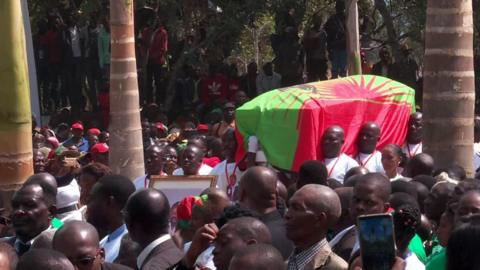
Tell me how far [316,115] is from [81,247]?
15.9 feet

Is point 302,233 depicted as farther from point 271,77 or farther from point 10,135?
point 271,77

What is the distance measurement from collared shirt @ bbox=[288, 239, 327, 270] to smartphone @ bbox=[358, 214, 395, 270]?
1.55 meters

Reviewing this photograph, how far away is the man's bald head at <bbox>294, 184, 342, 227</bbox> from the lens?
5613 millimetres

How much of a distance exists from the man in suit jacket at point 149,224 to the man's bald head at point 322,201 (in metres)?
0.85

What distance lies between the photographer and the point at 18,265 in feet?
16.2

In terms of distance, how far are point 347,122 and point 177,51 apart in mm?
9504

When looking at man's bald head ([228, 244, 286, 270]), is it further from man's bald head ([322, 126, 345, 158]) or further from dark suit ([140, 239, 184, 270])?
man's bald head ([322, 126, 345, 158])

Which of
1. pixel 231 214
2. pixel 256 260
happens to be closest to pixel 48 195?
pixel 231 214

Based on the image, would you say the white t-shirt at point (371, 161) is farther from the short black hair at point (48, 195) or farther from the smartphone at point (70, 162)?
the short black hair at point (48, 195)

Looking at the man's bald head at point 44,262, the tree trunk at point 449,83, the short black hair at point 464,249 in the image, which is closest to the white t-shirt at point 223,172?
the tree trunk at point 449,83

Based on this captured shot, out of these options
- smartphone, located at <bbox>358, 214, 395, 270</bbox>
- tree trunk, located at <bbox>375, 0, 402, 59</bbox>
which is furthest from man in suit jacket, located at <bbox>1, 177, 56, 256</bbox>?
tree trunk, located at <bbox>375, 0, 402, 59</bbox>

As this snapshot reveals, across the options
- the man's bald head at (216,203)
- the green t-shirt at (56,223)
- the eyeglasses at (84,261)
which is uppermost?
the man's bald head at (216,203)

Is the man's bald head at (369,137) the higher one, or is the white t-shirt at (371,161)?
the man's bald head at (369,137)

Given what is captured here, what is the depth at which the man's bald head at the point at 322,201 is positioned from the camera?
561cm
